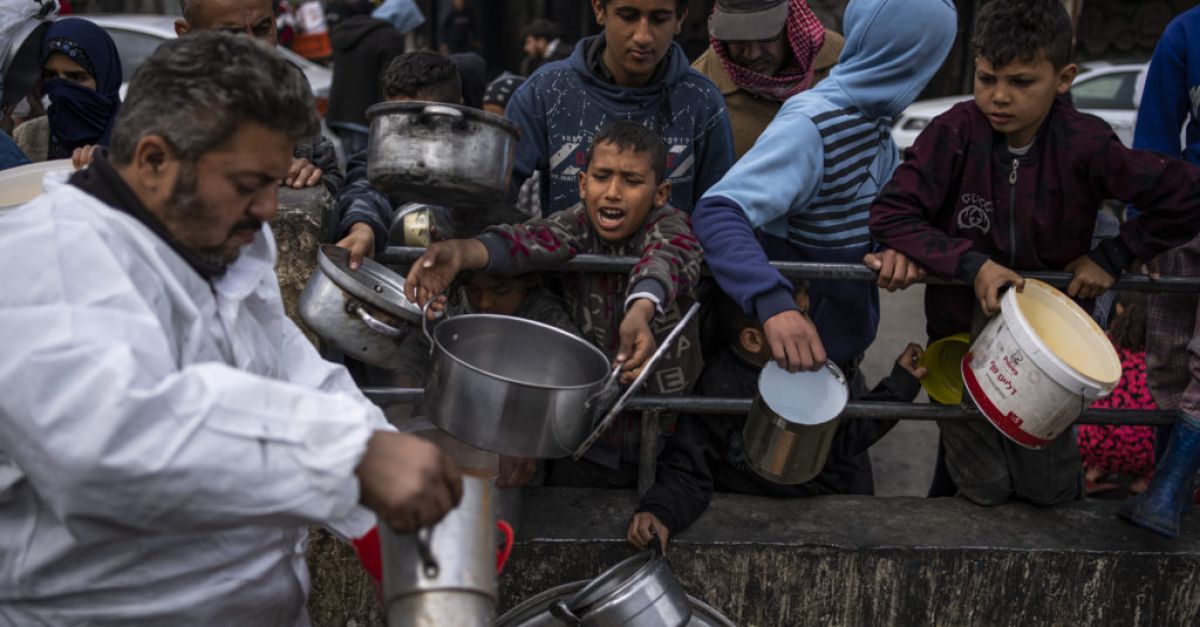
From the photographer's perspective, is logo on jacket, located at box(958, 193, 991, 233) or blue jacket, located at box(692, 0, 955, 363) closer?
blue jacket, located at box(692, 0, 955, 363)

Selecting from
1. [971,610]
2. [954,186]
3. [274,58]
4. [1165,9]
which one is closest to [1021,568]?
[971,610]

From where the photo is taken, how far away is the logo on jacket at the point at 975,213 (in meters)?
2.95

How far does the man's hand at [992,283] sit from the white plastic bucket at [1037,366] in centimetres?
3

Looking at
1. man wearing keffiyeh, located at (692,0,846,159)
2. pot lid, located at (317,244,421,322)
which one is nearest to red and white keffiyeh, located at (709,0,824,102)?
man wearing keffiyeh, located at (692,0,846,159)

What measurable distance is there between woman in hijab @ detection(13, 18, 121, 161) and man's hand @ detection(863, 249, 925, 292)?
2.54 meters

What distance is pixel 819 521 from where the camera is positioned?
10.3 feet

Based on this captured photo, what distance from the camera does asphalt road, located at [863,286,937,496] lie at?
5.12 metres

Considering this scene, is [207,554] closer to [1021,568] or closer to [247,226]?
[247,226]

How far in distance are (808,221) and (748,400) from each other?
615mm

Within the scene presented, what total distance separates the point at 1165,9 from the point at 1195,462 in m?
15.3

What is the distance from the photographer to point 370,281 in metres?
2.79

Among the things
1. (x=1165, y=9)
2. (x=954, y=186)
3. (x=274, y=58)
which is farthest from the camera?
(x=1165, y=9)

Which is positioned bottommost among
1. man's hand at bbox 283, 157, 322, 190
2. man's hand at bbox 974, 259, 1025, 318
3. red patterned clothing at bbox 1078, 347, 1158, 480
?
red patterned clothing at bbox 1078, 347, 1158, 480

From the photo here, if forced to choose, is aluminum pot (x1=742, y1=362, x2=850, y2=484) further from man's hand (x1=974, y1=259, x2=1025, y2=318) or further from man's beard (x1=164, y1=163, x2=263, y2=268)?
man's beard (x1=164, y1=163, x2=263, y2=268)
